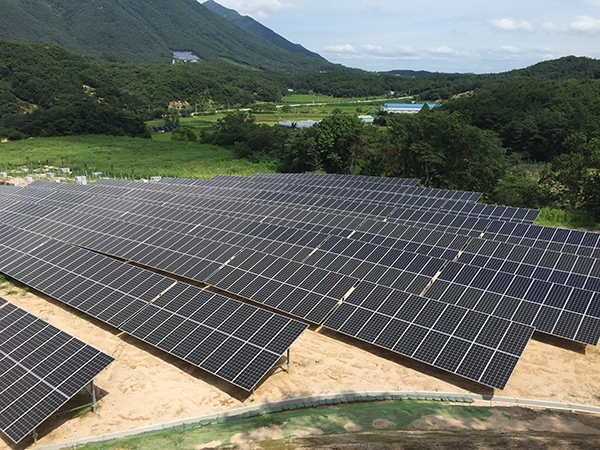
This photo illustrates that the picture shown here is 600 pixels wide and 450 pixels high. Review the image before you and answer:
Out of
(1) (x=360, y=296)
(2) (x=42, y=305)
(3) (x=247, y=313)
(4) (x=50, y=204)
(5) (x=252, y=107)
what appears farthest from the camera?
(5) (x=252, y=107)

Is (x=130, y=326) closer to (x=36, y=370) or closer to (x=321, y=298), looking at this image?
(x=36, y=370)

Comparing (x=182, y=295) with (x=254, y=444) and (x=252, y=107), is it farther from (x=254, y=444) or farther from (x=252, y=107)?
(x=252, y=107)

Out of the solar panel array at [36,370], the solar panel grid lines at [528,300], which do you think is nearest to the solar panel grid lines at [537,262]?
the solar panel grid lines at [528,300]

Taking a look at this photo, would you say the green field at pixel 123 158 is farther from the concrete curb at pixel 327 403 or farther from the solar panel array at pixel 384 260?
the concrete curb at pixel 327 403

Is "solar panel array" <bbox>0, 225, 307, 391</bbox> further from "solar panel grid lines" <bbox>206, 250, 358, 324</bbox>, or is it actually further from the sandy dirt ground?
"solar panel grid lines" <bbox>206, 250, 358, 324</bbox>

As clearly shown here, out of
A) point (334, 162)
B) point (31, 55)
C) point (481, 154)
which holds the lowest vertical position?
point (334, 162)

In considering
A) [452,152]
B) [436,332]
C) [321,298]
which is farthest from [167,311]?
[452,152]

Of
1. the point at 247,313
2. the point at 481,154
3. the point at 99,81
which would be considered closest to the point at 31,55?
the point at 99,81

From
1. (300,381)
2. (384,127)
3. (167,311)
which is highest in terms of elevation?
(167,311)
